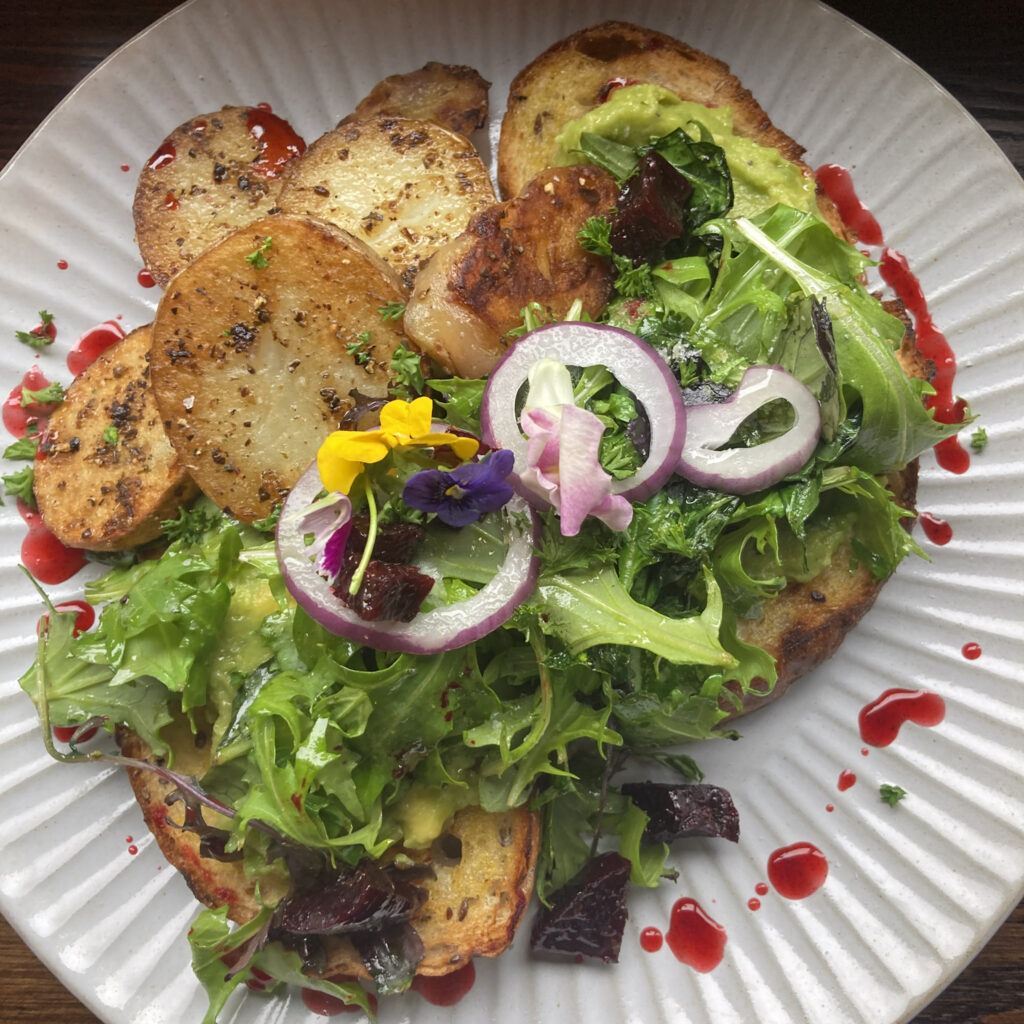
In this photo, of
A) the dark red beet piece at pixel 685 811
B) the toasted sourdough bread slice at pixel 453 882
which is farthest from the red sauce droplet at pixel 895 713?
the toasted sourdough bread slice at pixel 453 882

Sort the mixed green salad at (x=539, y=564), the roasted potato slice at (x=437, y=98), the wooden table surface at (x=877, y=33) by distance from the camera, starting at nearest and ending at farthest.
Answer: the mixed green salad at (x=539, y=564) < the roasted potato slice at (x=437, y=98) < the wooden table surface at (x=877, y=33)

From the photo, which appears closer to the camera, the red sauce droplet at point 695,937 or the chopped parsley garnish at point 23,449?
the red sauce droplet at point 695,937

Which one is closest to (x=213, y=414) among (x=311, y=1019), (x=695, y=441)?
(x=695, y=441)

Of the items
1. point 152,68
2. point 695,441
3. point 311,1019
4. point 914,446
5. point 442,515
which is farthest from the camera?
point 152,68

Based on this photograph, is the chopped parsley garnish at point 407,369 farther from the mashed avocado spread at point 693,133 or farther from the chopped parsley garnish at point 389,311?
the mashed avocado spread at point 693,133

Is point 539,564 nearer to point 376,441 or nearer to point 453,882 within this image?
point 376,441

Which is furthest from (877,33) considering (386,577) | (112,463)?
(112,463)

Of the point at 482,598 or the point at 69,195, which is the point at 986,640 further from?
the point at 69,195
